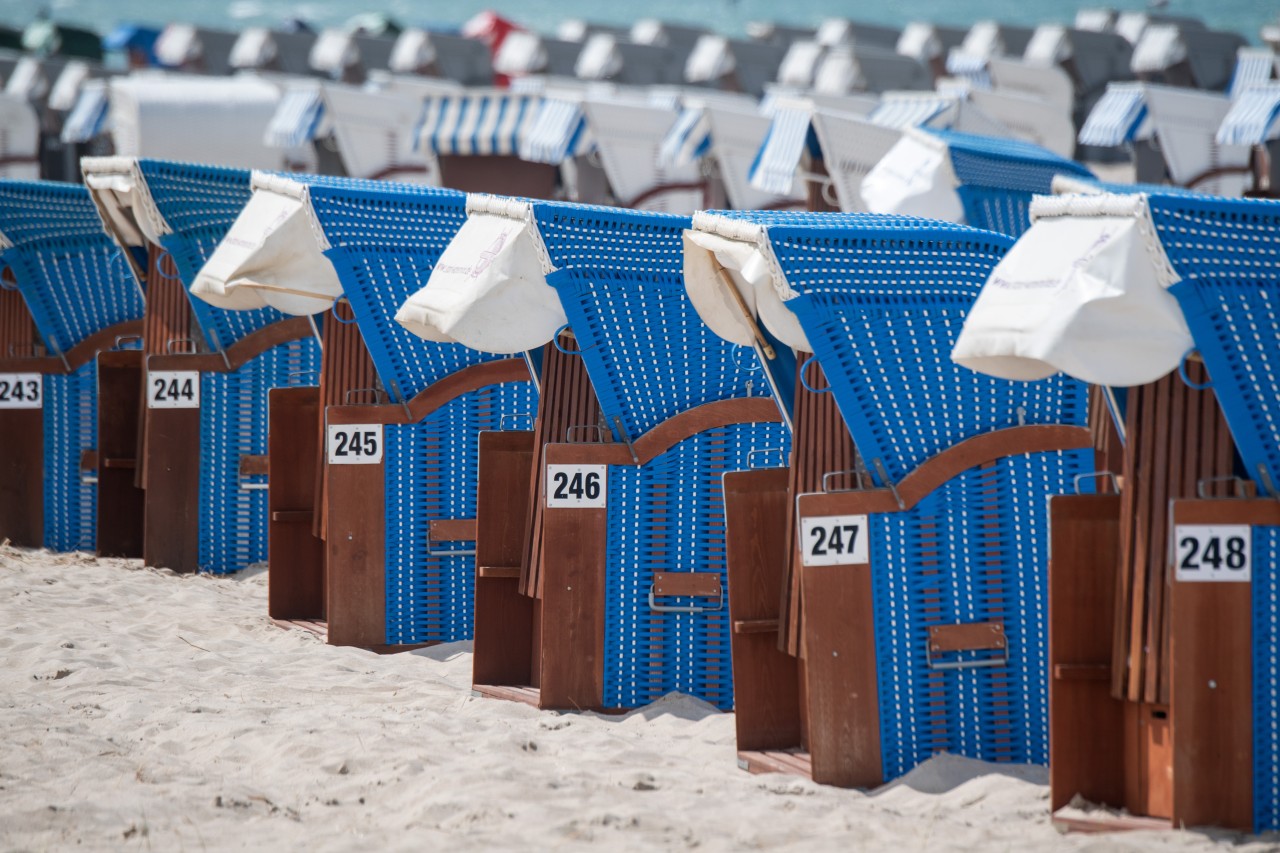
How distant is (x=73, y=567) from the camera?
809 centimetres

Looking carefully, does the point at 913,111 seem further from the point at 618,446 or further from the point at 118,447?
the point at 618,446

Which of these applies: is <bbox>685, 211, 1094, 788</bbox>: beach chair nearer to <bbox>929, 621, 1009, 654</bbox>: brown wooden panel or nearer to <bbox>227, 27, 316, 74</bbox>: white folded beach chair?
<bbox>929, 621, 1009, 654</bbox>: brown wooden panel

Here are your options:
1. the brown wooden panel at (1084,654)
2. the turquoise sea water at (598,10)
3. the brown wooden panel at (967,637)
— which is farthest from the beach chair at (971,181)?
the turquoise sea water at (598,10)

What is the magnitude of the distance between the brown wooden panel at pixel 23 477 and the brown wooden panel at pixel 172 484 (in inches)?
42.1

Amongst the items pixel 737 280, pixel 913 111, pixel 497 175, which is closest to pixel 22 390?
pixel 737 280

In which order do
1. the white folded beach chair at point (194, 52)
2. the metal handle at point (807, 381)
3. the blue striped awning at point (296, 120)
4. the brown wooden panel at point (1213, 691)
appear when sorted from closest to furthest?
the brown wooden panel at point (1213, 691) < the metal handle at point (807, 381) < the blue striped awning at point (296, 120) < the white folded beach chair at point (194, 52)

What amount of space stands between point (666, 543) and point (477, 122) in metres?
17.0

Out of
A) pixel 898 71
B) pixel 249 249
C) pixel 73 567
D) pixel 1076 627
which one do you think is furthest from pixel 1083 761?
pixel 898 71

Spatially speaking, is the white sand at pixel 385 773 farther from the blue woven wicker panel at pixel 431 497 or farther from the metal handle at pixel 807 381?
the metal handle at pixel 807 381

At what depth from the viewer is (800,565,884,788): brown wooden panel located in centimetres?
444

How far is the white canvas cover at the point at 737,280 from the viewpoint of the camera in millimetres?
4582

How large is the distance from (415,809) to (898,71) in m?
28.1

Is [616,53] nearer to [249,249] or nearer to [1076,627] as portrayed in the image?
[249,249]

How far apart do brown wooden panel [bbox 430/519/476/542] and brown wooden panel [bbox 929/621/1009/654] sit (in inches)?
102
